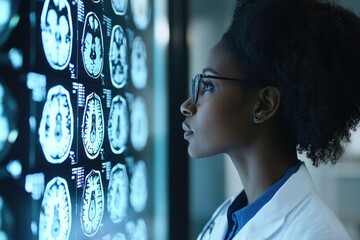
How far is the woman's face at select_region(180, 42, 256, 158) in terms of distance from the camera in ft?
3.20

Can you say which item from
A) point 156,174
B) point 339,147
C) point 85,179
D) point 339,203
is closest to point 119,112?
point 85,179

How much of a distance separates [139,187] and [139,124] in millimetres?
209

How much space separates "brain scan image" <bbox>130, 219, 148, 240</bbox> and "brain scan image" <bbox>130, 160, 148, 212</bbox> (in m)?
0.04

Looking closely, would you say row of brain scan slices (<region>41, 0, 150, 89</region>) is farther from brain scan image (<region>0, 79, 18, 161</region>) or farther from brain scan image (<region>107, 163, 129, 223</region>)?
brain scan image (<region>107, 163, 129, 223</region>)

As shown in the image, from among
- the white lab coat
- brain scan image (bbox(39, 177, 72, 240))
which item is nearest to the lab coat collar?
the white lab coat

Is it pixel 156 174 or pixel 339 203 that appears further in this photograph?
pixel 339 203

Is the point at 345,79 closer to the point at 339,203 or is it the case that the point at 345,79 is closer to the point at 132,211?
the point at 132,211

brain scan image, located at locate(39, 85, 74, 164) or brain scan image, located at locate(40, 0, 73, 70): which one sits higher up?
brain scan image, located at locate(40, 0, 73, 70)

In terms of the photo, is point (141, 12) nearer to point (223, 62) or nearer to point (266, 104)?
point (223, 62)

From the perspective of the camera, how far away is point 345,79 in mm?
912

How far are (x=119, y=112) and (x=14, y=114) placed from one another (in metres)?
0.52

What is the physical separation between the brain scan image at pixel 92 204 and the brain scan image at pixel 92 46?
0.25m

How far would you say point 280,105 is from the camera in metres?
0.97

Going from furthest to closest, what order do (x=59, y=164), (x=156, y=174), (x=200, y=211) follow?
(x=200, y=211) < (x=156, y=174) < (x=59, y=164)
